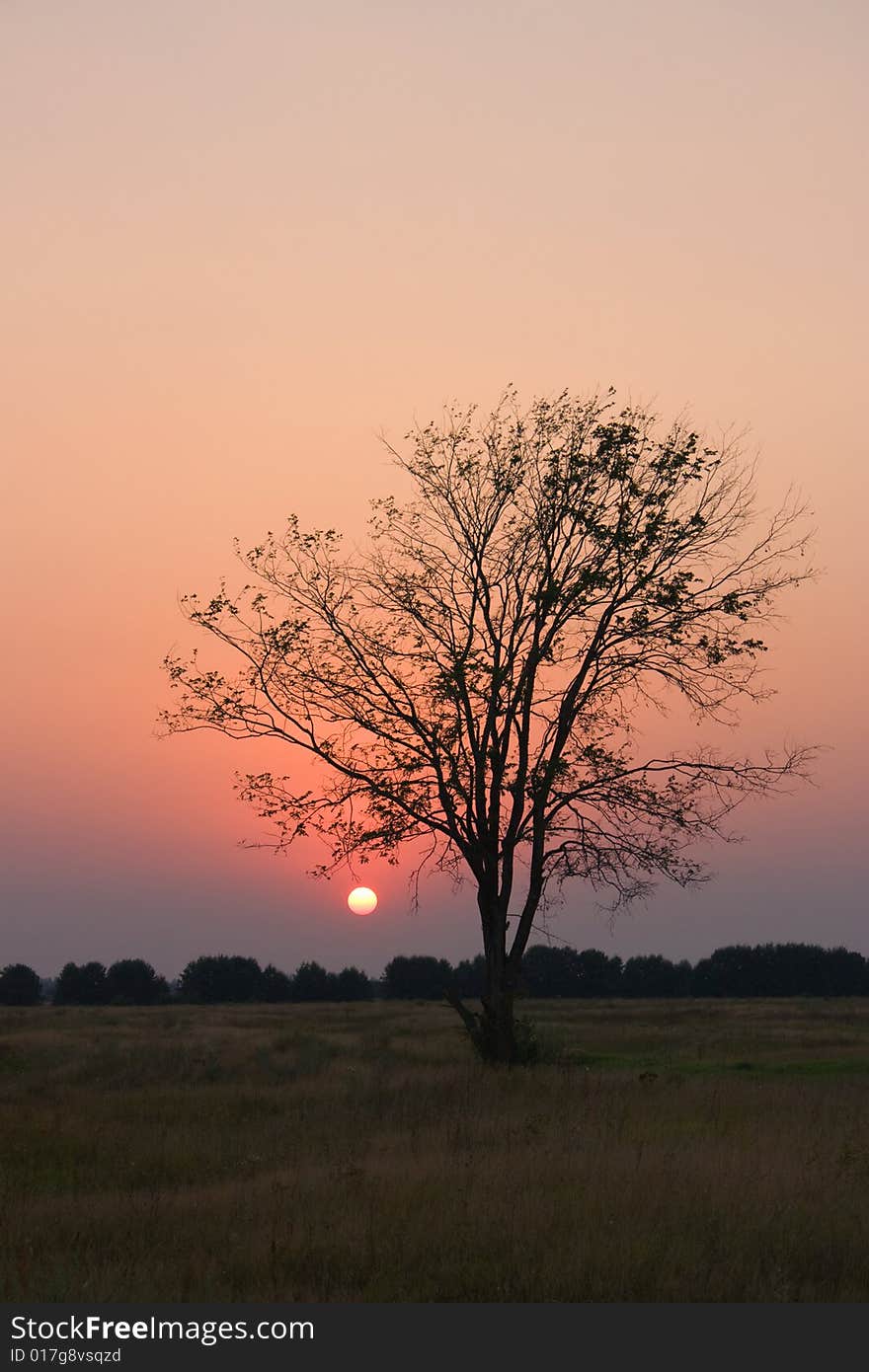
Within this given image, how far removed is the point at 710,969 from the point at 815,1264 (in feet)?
502

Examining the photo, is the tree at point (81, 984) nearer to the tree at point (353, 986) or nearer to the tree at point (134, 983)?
the tree at point (134, 983)

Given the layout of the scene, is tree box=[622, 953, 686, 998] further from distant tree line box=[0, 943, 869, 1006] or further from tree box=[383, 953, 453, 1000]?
tree box=[383, 953, 453, 1000]

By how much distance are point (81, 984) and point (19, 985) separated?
21.8 feet

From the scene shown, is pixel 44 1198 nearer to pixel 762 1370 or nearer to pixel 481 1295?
pixel 481 1295

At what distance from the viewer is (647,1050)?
43.7 meters

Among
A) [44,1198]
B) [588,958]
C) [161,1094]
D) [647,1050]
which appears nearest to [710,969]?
[588,958]

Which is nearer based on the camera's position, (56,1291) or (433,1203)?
(56,1291)

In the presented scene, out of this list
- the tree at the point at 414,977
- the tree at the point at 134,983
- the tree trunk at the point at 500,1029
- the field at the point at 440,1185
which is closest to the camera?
the field at the point at 440,1185

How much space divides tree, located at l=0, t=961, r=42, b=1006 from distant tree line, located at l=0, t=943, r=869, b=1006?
0.36 feet

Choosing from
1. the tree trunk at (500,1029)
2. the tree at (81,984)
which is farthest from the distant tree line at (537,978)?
the tree trunk at (500,1029)

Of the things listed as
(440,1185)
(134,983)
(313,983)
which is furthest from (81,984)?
(440,1185)

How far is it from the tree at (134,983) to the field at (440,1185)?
117 metres

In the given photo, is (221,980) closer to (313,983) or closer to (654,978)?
(313,983)

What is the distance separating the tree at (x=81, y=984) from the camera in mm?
146250
